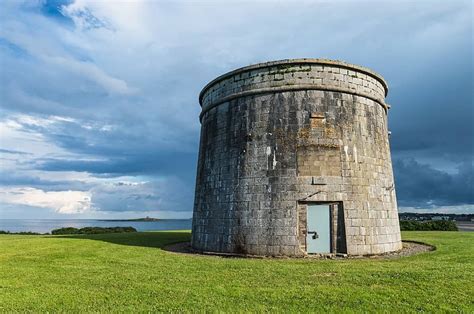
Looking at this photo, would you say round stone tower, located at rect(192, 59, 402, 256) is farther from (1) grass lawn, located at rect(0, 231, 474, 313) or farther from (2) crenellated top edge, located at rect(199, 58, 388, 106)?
(1) grass lawn, located at rect(0, 231, 474, 313)

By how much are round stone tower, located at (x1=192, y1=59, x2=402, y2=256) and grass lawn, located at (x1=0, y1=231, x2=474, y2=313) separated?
145 cm

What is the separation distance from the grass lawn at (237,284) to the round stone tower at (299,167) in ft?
4.77

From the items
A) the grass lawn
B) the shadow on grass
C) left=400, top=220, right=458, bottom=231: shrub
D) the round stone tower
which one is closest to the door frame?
the round stone tower

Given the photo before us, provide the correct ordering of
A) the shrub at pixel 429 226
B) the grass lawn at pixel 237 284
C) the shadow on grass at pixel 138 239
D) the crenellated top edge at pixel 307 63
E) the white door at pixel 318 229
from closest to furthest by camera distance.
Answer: the grass lawn at pixel 237 284
the white door at pixel 318 229
the crenellated top edge at pixel 307 63
the shadow on grass at pixel 138 239
the shrub at pixel 429 226

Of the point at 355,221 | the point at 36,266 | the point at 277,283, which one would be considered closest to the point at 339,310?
the point at 277,283

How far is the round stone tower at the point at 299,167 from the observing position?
12523 millimetres

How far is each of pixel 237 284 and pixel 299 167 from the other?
6014 mm

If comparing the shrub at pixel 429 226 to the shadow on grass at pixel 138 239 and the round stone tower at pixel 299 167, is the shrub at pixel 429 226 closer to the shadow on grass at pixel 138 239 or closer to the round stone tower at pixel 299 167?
the round stone tower at pixel 299 167

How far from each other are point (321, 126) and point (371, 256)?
5.02m

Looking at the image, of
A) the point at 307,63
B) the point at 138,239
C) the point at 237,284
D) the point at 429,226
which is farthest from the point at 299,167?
the point at 429,226

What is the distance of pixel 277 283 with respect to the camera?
7.95 meters

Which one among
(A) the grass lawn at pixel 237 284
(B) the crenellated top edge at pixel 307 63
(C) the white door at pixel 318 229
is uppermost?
(B) the crenellated top edge at pixel 307 63

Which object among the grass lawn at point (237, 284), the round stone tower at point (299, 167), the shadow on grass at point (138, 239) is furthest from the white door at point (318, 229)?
the shadow on grass at point (138, 239)

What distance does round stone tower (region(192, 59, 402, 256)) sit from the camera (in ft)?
41.1
